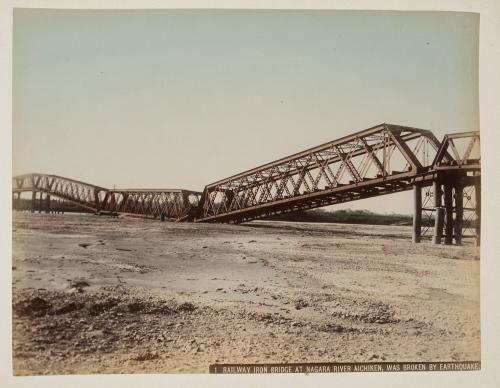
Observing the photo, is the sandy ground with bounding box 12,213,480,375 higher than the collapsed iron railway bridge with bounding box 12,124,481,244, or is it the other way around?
the collapsed iron railway bridge with bounding box 12,124,481,244

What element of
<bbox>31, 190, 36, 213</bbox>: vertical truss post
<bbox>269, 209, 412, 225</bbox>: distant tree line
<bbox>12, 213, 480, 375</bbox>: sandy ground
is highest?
<bbox>31, 190, 36, 213</bbox>: vertical truss post

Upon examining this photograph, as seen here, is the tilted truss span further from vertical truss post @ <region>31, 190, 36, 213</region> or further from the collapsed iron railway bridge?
vertical truss post @ <region>31, 190, 36, 213</region>

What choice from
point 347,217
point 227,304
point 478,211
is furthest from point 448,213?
point 227,304

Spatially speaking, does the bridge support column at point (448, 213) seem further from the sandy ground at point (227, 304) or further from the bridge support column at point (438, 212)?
the sandy ground at point (227, 304)

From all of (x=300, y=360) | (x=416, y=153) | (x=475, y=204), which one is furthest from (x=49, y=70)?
(x=475, y=204)

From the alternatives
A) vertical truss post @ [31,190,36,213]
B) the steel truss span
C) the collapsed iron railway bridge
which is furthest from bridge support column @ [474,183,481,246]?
vertical truss post @ [31,190,36,213]

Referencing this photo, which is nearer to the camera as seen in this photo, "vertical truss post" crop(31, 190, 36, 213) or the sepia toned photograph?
the sepia toned photograph

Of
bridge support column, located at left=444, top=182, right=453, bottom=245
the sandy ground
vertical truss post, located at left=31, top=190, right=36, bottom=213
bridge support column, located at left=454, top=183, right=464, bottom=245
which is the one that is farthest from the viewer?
bridge support column, located at left=444, top=182, right=453, bottom=245
